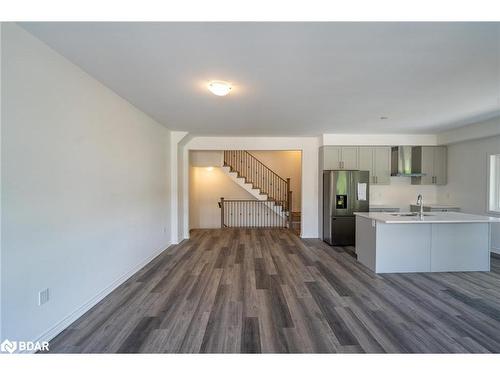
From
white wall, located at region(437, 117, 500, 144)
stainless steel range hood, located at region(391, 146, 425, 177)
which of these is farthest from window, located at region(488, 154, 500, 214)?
stainless steel range hood, located at region(391, 146, 425, 177)

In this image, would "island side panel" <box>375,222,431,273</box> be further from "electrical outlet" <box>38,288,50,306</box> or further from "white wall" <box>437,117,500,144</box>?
"electrical outlet" <box>38,288,50,306</box>

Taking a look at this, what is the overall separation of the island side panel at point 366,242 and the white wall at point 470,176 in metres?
2.92

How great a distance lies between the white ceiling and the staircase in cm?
395

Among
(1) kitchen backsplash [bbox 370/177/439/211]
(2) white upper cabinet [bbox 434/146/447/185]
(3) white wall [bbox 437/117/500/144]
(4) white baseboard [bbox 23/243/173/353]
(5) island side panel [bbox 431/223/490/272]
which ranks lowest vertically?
(4) white baseboard [bbox 23/243/173/353]

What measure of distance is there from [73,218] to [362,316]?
130 inches

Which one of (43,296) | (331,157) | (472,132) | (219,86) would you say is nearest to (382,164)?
(331,157)

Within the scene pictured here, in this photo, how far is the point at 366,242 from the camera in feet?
13.0

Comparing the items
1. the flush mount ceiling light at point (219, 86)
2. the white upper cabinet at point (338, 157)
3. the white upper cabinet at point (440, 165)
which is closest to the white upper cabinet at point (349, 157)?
the white upper cabinet at point (338, 157)

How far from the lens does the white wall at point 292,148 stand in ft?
19.3

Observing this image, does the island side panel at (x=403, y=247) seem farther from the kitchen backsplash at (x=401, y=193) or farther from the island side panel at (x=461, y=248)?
the kitchen backsplash at (x=401, y=193)

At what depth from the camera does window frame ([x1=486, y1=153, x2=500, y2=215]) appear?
456 cm

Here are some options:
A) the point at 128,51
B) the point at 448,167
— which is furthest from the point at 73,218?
the point at 448,167

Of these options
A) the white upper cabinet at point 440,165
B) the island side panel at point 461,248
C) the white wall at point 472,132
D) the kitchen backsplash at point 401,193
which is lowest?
the island side panel at point 461,248
